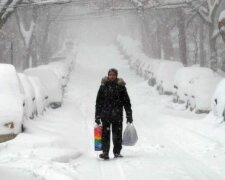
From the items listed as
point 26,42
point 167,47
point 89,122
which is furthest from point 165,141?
point 167,47

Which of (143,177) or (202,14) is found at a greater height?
(202,14)

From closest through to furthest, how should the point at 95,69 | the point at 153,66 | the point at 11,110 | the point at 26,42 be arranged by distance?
the point at 11,110
the point at 153,66
the point at 26,42
the point at 95,69

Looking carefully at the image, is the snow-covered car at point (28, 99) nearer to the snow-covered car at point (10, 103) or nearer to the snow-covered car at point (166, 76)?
the snow-covered car at point (10, 103)

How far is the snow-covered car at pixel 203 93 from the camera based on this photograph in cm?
1852

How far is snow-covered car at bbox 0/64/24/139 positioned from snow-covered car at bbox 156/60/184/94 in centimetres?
1397

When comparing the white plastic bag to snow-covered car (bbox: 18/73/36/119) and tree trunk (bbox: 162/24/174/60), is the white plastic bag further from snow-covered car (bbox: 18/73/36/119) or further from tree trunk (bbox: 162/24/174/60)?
tree trunk (bbox: 162/24/174/60)

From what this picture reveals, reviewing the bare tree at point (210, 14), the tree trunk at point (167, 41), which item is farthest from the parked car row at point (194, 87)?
the tree trunk at point (167, 41)

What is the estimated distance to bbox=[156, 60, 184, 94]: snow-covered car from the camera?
86.6ft

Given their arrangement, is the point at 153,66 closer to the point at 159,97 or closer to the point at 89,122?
the point at 159,97

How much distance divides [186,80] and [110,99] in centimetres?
1079

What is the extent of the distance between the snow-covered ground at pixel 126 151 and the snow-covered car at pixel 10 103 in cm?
31

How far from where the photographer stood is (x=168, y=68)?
27.5 meters

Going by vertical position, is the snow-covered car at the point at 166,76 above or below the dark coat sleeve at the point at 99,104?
below

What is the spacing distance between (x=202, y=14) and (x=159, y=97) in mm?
5155
